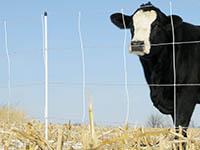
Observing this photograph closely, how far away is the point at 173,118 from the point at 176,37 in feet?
3.86

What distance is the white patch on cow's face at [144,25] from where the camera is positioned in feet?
24.4

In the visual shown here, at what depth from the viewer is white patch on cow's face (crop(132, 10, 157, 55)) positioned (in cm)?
744

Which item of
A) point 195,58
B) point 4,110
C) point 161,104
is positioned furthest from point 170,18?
point 4,110

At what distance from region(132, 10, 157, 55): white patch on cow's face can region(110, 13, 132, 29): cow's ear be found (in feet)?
0.94

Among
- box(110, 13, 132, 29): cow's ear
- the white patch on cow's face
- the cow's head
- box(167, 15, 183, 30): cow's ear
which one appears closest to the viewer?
the white patch on cow's face

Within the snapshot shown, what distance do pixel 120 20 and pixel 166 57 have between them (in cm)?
116

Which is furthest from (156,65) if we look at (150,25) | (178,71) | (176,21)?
(176,21)

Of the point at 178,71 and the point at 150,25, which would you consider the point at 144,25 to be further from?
the point at 178,71

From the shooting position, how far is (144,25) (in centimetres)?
769

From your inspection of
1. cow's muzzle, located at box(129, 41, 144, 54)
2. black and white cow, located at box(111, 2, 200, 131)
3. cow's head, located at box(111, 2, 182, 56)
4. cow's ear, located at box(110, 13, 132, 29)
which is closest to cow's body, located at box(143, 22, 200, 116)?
black and white cow, located at box(111, 2, 200, 131)

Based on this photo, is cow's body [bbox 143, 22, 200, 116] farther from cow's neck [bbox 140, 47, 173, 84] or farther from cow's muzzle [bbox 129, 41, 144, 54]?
cow's muzzle [bbox 129, 41, 144, 54]

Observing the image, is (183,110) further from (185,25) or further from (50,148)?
(50,148)

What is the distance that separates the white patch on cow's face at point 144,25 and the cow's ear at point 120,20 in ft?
0.94

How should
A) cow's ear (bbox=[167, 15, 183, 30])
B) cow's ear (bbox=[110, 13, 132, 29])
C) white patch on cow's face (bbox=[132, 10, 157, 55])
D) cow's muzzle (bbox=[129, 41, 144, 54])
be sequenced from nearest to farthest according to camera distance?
cow's muzzle (bbox=[129, 41, 144, 54]) → white patch on cow's face (bbox=[132, 10, 157, 55]) → cow's ear (bbox=[167, 15, 183, 30]) → cow's ear (bbox=[110, 13, 132, 29])
